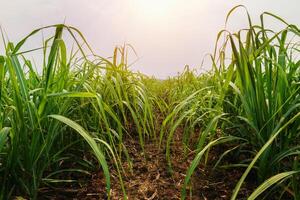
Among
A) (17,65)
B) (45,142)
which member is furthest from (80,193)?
(17,65)

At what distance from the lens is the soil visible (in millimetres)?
1170

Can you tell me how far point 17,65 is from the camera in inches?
40.1

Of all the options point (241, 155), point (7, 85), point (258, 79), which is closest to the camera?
point (258, 79)

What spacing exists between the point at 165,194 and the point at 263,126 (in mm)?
382

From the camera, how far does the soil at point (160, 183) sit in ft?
3.84

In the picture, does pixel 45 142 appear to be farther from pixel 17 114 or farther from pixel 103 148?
pixel 103 148

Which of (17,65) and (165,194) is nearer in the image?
(17,65)

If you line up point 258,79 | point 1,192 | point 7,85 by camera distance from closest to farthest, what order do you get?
point 1,192, point 258,79, point 7,85

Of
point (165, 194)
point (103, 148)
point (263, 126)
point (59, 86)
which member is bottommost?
point (165, 194)

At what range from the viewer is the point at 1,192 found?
3.31ft

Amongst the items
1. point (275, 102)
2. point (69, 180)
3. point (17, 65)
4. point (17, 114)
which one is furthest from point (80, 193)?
point (275, 102)

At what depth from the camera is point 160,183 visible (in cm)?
127

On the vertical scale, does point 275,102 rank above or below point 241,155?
above

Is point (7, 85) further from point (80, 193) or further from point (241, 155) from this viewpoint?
point (241, 155)
